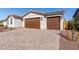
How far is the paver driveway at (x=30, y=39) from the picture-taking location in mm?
7184

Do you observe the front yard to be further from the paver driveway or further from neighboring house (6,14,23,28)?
neighboring house (6,14,23,28)

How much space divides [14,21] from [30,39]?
1.09 metres

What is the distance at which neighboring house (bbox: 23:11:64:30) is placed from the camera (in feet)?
23.9

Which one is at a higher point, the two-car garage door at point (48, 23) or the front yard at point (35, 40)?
the two-car garage door at point (48, 23)

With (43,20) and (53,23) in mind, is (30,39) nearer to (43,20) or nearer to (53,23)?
(43,20)

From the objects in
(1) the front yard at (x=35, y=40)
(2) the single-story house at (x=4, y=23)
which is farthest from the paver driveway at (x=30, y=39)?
(2) the single-story house at (x=4, y=23)

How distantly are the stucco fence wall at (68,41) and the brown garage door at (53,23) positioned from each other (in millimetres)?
364

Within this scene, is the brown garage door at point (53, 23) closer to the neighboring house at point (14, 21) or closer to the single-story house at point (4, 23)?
the neighboring house at point (14, 21)

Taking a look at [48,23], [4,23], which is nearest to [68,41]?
[48,23]

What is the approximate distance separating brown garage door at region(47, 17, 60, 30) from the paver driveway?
20 centimetres

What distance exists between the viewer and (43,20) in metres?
7.61

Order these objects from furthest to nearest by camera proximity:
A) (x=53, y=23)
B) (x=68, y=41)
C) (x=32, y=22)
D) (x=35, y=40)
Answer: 1. (x=32, y=22)
2. (x=53, y=23)
3. (x=35, y=40)
4. (x=68, y=41)
